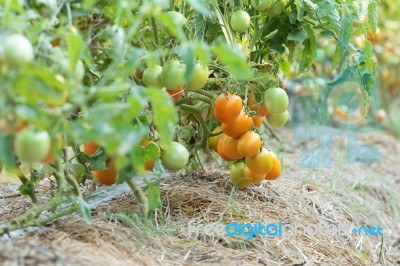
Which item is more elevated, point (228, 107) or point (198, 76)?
point (198, 76)

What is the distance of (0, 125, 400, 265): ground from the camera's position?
1.44 meters

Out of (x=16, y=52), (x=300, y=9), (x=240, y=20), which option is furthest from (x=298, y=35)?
(x=16, y=52)

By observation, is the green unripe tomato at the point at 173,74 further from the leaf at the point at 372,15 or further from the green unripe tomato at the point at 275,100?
the leaf at the point at 372,15

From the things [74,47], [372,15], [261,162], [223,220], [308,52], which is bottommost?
[223,220]

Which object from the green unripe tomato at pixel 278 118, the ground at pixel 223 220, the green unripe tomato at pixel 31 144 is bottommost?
the ground at pixel 223 220

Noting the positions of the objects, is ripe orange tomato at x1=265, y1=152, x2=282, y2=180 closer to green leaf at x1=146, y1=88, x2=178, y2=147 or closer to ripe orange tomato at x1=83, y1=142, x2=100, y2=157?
ripe orange tomato at x1=83, y1=142, x2=100, y2=157

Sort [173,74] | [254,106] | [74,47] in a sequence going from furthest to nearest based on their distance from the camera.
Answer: [254,106], [173,74], [74,47]

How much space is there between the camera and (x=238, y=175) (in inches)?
78.7

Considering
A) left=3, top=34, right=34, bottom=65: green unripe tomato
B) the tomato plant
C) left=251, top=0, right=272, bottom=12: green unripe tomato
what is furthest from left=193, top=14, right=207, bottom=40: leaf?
left=3, top=34, right=34, bottom=65: green unripe tomato

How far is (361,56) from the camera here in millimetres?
1918

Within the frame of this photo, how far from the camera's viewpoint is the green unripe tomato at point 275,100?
182cm

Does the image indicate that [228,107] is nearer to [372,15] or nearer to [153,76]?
[153,76]

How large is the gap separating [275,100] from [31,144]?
0.85 metres

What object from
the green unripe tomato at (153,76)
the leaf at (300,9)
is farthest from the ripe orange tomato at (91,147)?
the leaf at (300,9)
